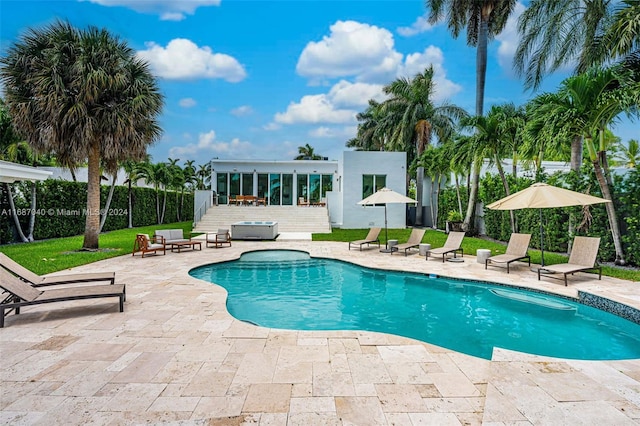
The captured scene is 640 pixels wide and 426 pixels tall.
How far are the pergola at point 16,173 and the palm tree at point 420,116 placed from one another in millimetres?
20374

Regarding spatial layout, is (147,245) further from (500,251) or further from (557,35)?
(557,35)

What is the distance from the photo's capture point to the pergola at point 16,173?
8.47 m

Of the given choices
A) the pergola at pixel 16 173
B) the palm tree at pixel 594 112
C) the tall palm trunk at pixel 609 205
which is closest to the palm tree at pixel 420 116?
the palm tree at pixel 594 112

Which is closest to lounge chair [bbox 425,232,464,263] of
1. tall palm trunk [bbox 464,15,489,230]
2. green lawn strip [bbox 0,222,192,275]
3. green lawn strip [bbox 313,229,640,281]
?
green lawn strip [bbox 313,229,640,281]

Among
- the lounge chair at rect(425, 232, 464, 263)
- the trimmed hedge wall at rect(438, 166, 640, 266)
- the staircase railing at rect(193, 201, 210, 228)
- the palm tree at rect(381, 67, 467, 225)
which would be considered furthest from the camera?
the palm tree at rect(381, 67, 467, 225)

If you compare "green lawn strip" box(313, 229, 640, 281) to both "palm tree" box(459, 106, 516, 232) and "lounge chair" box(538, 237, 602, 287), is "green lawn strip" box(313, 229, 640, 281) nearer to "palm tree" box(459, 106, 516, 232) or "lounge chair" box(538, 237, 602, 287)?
"lounge chair" box(538, 237, 602, 287)

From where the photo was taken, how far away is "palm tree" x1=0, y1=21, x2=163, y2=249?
1058 centimetres

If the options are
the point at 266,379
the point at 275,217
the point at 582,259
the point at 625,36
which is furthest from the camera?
the point at 275,217

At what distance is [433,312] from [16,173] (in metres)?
10.6

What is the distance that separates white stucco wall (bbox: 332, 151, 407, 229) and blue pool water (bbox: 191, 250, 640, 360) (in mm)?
12107

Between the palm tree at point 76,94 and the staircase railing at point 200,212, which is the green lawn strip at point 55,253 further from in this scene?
the staircase railing at point 200,212

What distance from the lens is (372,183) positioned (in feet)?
72.7

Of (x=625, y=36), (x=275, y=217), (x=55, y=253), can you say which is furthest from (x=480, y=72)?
(x=55, y=253)

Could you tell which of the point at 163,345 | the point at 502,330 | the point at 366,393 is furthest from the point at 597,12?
the point at 163,345
